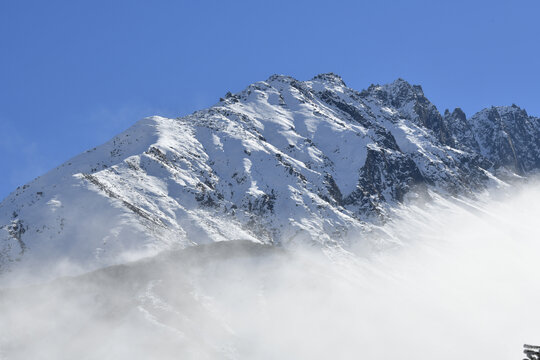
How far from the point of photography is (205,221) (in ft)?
463

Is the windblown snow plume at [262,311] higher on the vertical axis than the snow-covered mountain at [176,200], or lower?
lower

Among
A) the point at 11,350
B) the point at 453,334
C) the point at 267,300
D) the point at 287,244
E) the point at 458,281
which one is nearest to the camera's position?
the point at 11,350

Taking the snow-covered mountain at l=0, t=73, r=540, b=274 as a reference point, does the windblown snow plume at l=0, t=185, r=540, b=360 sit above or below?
below

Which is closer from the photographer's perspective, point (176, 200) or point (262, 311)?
point (262, 311)

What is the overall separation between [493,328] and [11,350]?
315 ft

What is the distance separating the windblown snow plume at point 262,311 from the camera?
89562mm

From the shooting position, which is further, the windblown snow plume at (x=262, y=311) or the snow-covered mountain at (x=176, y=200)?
the snow-covered mountain at (x=176, y=200)

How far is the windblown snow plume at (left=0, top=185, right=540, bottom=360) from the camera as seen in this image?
8956 cm

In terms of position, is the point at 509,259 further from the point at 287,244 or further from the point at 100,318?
the point at 100,318

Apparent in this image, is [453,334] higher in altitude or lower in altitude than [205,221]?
lower

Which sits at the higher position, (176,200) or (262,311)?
(176,200)

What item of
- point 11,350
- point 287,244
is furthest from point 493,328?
Answer: point 11,350

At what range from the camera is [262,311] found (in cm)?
10456

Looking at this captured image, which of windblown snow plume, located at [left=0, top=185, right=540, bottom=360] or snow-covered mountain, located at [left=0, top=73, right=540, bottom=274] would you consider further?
snow-covered mountain, located at [left=0, top=73, right=540, bottom=274]
